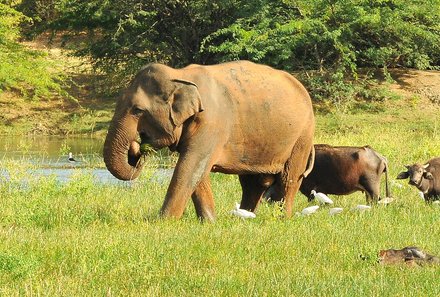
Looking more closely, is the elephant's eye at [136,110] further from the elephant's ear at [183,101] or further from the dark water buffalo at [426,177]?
the dark water buffalo at [426,177]

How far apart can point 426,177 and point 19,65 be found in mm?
21201

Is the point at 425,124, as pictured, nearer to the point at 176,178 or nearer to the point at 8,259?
the point at 176,178

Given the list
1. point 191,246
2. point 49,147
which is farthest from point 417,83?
point 191,246

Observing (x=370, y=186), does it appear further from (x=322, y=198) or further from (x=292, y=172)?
(x=292, y=172)

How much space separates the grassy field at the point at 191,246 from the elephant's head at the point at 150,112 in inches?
33.6

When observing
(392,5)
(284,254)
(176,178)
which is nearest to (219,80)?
(176,178)

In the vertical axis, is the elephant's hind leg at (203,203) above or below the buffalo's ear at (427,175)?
above

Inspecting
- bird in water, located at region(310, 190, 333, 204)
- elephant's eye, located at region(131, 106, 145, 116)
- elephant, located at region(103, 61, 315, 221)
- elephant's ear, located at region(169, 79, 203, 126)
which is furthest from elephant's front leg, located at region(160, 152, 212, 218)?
bird in water, located at region(310, 190, 333, 204)

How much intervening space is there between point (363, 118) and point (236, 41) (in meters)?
4.72

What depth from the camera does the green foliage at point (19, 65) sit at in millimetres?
32219

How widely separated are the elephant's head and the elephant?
0.01m

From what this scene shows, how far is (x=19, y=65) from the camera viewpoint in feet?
108

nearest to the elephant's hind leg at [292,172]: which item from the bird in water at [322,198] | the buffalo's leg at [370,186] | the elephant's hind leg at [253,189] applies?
the elephant's hind leg at [253,189]

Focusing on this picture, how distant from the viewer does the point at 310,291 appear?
736 centimetres
